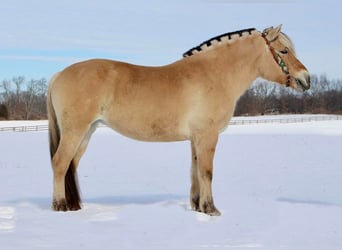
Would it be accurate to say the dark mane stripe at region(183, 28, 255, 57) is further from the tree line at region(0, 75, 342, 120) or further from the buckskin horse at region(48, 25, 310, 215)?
the tree line at region(0, 75, 342, 120)

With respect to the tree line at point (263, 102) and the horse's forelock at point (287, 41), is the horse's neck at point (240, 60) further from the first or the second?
the tree line at point (263, 102)

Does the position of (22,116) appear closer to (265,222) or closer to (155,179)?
(155,179)

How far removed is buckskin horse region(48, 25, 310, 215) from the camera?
20.8 feet

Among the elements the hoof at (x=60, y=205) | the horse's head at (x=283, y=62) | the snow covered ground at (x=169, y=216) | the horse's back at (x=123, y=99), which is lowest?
the snow covered ground at (x=169, y=216)

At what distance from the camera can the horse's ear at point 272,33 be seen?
22.6 ft

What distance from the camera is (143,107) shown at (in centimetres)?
648

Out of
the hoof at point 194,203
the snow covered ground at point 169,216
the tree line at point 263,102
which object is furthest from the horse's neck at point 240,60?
the tree line at point 263,102

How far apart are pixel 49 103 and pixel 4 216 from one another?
5.73 feet

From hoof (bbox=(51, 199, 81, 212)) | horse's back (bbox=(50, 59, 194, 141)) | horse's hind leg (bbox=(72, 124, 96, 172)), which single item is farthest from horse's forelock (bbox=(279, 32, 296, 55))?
hoof (bbox=(51, 199, 81, 212))

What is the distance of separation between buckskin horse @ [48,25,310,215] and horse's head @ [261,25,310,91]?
0.14ft

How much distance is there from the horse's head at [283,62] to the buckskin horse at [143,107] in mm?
42

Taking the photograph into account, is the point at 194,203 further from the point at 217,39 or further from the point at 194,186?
the point at 217,39

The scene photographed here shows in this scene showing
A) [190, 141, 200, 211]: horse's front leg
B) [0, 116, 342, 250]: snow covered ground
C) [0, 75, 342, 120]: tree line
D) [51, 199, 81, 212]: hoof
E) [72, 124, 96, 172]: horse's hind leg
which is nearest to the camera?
[0, 116, 342, 250]: snow covered ground

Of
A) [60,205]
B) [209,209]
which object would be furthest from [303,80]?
[60,205]
